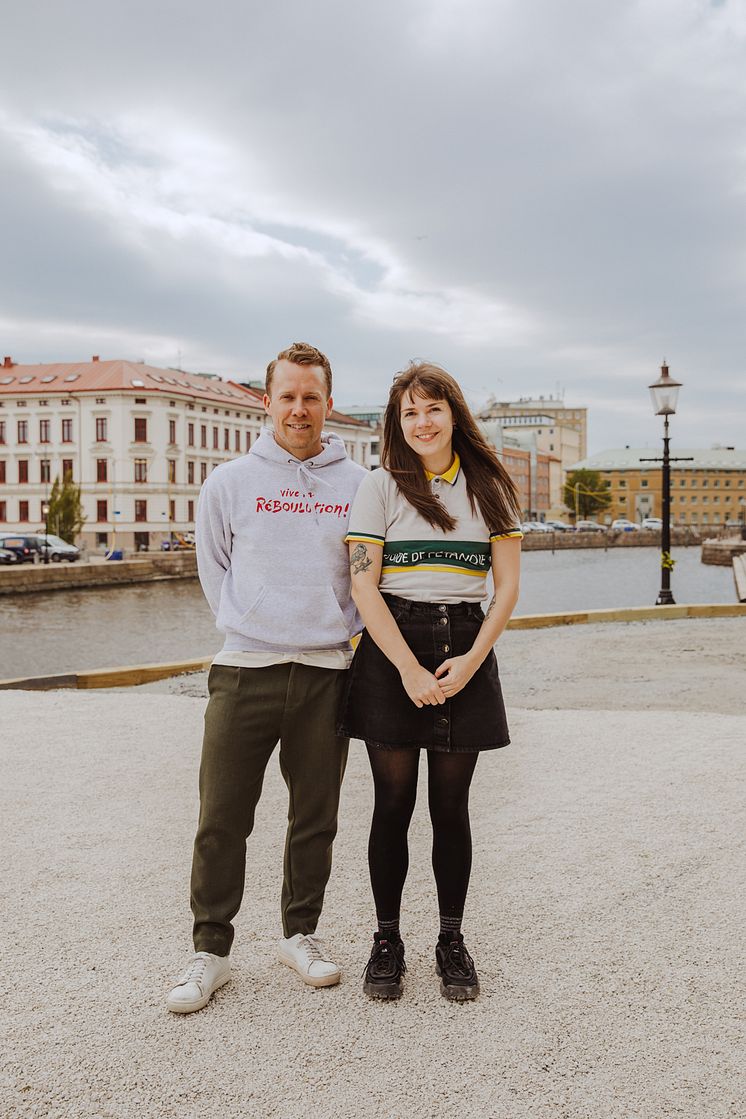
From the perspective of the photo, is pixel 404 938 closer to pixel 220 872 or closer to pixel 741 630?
pixel 220 872

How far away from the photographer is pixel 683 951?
134 inches

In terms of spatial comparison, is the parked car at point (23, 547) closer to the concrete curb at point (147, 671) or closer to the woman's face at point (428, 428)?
the concrete curb at point (147, 671)

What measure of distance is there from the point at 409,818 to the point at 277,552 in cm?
93

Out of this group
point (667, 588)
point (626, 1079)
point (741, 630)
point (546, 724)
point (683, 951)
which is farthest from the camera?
point (667, 588)

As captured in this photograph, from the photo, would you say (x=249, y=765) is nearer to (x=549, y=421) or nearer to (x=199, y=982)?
(x=199, y=982)

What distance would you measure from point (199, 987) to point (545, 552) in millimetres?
84111

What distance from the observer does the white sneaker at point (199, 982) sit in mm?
2957

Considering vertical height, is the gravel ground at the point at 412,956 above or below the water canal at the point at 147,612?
above

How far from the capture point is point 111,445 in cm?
6844

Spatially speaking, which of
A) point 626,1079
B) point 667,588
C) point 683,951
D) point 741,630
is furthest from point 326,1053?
point 667,588

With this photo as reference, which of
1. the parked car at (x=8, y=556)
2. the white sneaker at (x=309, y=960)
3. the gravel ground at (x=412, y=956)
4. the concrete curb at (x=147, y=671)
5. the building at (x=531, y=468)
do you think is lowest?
the parked car at (x=8, y=556)

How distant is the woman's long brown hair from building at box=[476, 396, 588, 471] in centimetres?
15523

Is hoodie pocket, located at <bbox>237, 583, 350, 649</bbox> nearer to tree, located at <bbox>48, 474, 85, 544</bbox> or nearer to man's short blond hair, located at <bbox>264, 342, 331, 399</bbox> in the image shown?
man's short blond hair, located at <bbox>264, 342, 331, 399</bbox>

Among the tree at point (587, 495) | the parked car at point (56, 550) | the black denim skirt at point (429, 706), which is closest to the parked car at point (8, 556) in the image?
the parked car at point (56, 550)
